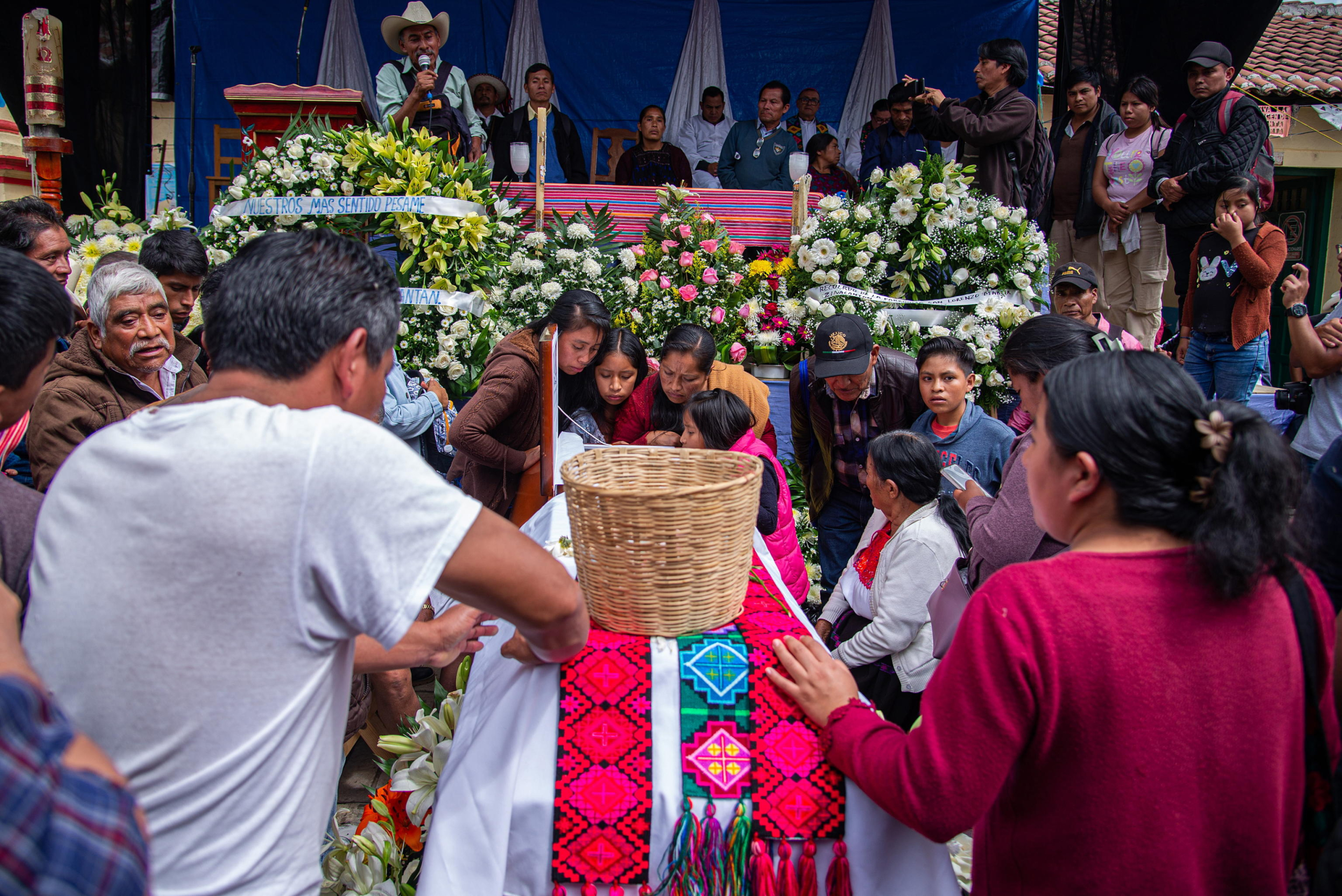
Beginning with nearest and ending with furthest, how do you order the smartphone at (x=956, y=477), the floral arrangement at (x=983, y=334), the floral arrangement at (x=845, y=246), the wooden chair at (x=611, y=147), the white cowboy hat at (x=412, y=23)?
the smartphone at (x=956, y=477) < the floral arrangement at (x=983, y=334) < the floral arrangement at (x=845, y=246) < the white cowboy hat at (x=412, y=23) < the wooden chair at (x=611, y=147)

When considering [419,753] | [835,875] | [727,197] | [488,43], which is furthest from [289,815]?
[488,43]

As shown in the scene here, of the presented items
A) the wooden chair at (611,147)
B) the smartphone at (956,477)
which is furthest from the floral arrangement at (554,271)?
the wooden chair at (611,147)

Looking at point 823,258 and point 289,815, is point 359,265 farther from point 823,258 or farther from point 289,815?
point 823,258

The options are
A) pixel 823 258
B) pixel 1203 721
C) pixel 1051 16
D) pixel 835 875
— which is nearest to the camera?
pixel 1203 721

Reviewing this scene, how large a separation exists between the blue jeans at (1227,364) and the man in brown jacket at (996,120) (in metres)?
1.65

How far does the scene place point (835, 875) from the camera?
1.62m

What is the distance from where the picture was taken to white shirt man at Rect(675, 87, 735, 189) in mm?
9203

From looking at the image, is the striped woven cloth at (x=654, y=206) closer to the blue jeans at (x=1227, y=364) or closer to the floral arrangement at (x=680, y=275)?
the floral arrangement at (x=680, y=275)

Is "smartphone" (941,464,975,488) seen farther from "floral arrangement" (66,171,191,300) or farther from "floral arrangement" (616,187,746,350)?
→ "floral arrangement" (66,171,191,300)

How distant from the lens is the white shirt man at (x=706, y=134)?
9.20 metres

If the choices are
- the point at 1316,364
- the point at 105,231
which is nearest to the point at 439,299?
the point at 105,231

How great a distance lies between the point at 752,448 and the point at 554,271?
2.55 m

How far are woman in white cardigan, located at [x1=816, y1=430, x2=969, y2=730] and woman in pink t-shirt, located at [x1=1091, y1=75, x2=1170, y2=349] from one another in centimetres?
431

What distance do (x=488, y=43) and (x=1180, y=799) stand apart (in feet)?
33.9
